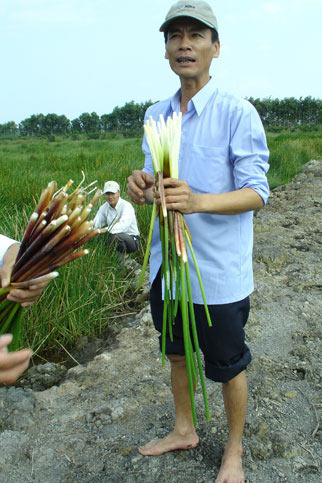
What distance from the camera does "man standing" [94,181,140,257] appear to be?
400 centimetres

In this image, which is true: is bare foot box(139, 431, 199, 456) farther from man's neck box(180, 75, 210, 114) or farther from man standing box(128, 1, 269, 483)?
man's neck box(180, 75, 210, 114)

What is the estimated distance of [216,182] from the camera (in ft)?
4.81

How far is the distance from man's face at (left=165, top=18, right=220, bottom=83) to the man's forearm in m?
0.44

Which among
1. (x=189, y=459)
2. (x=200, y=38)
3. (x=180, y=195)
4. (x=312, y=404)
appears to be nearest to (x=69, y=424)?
(x=189, y=459)

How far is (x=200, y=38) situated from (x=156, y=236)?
0.68 metres

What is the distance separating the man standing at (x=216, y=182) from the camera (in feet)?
4.61

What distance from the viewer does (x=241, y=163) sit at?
55.4 inches

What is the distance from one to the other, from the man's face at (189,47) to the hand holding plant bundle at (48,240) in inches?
26.4

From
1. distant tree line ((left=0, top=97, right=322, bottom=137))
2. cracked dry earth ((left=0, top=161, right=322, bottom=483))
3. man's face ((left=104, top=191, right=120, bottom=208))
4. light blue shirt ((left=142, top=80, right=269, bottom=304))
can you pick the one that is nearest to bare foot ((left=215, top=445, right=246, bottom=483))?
cracked dry earth ((left=0, top=161, right=322, bottom=483))

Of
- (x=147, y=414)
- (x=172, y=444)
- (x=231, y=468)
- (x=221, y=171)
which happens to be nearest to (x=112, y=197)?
(x=147, y=414)

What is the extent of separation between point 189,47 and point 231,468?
4.96 feet

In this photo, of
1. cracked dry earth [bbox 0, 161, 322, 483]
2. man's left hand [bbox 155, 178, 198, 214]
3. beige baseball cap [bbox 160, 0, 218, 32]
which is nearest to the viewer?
man's left hand [bbox 155, 178, 198, 214]

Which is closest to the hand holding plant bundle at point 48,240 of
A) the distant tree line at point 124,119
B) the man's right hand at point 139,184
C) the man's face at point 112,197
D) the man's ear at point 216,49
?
the man's right hand at point 139,184

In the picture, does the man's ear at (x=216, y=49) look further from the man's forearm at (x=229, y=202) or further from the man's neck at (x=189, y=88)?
the man's forearm at (x=229, y=202)
